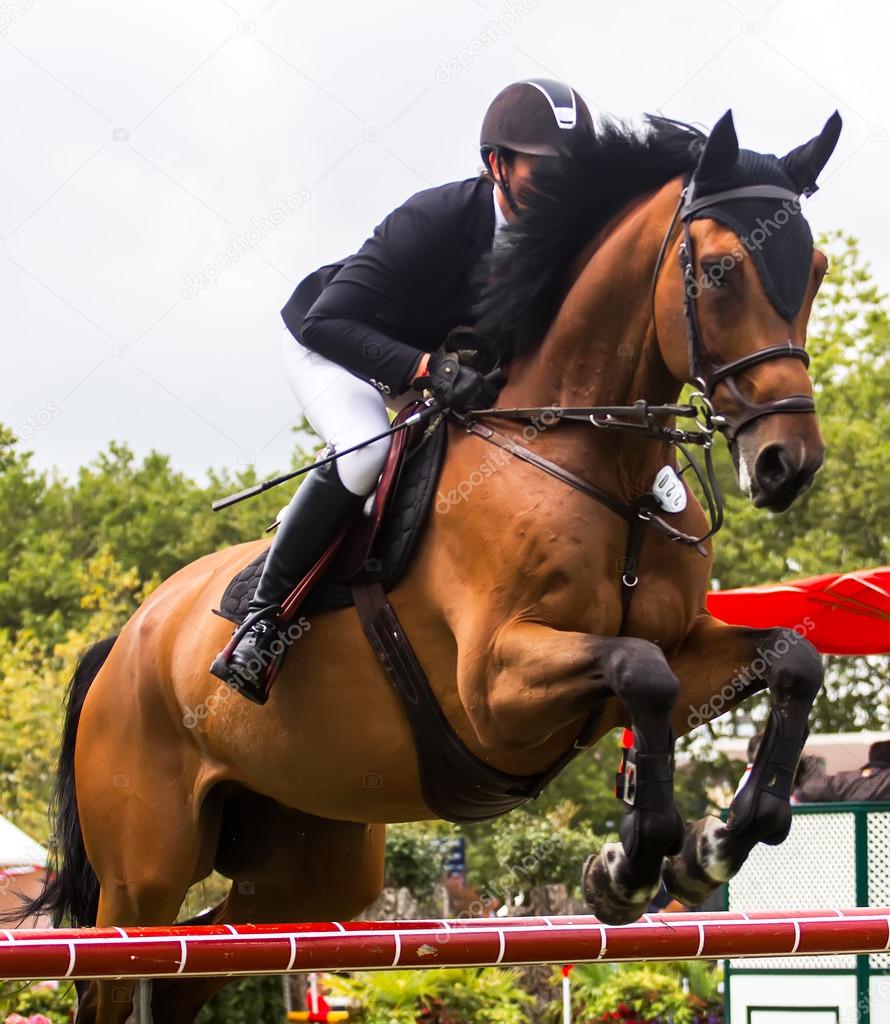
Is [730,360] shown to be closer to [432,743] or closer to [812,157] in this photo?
[812,157]

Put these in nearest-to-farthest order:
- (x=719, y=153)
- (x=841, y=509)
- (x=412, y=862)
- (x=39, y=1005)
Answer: (x=719, y=153)
(x=39, y=1005)
(x=412, y=862)
(x=841, y=509)

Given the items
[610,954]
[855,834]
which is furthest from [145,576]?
[610,954]

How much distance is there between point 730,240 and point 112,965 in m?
2.52

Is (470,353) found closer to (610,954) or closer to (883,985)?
(610,954)

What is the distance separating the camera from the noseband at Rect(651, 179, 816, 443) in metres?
3.27

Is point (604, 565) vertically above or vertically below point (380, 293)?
below

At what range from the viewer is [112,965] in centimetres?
379

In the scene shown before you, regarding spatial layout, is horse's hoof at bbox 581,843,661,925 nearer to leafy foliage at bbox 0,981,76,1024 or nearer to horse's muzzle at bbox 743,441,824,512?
horse's muzzle at bbox 743,441,824,512

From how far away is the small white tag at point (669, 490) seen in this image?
383 centimetres

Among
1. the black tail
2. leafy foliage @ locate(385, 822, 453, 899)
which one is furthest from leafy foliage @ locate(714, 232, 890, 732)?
the black tail

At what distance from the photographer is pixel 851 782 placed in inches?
331

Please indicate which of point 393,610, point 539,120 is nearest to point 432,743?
point 393,610

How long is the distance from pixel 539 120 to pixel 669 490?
1.10 metres

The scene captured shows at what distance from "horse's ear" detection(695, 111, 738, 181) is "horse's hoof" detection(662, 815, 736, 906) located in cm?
161
